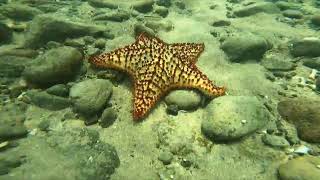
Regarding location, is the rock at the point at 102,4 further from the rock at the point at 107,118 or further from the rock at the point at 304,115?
the rock at the point at 304,115

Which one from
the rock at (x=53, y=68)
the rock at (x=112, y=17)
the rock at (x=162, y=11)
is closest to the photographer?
the rock at (x=53, y=68)

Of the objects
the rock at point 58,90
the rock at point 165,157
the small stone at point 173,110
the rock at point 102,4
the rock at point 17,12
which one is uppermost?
the rock at point 102,4

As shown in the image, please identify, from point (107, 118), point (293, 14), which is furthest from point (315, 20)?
point (107, 118)

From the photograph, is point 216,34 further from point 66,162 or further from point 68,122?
point 66,162

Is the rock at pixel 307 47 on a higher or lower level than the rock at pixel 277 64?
higher

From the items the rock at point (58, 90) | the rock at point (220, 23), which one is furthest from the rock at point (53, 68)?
the rock at point (220, 23)

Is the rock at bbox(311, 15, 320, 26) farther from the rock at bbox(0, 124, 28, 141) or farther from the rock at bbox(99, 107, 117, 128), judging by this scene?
the rock at bbox(0, 124, 28, 141)

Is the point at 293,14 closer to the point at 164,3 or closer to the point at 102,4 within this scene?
the point at 164,3
